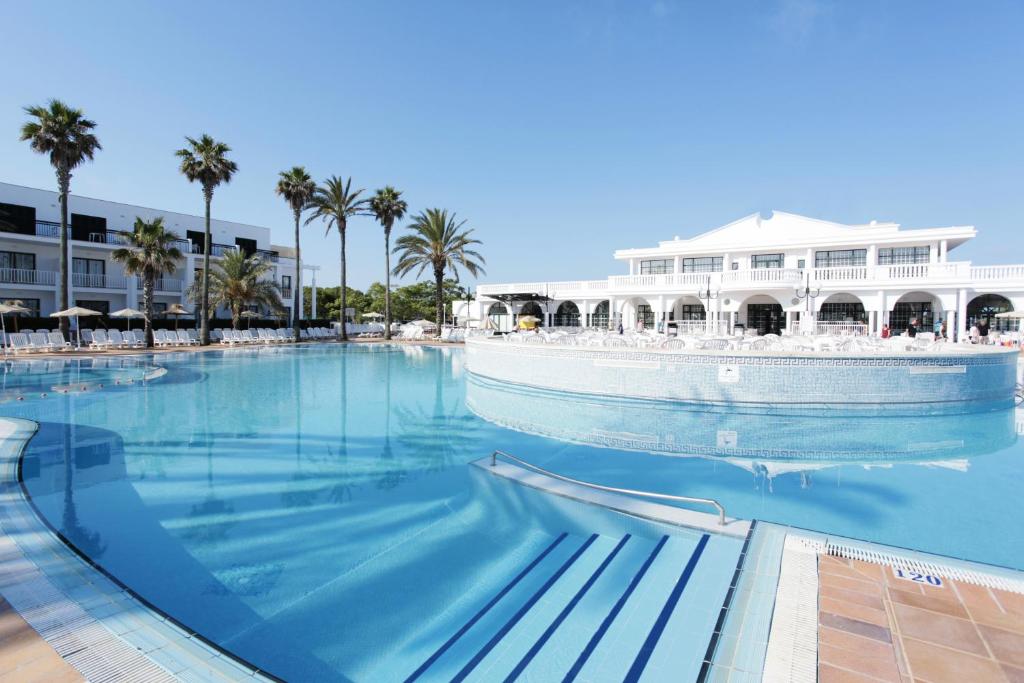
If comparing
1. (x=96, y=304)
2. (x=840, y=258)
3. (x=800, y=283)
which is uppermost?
(x=840, y=258)

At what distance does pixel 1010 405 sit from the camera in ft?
41.1

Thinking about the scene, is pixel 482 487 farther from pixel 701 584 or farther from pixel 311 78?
pixel 311 78

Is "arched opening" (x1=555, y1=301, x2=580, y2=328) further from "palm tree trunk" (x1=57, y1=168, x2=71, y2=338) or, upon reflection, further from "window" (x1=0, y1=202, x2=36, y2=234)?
"window" (x1=0, y1=202, x2=36, y2=234)

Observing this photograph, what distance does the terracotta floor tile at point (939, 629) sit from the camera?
7.89 ft

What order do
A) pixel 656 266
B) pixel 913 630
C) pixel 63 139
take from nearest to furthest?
pixel 913 630 < pixel 63 139 < pixel 656 266

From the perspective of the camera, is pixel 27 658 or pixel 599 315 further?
pixel 599 315

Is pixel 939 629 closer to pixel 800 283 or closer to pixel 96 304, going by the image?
pixel 800 283

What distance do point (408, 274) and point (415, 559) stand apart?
1136 inches

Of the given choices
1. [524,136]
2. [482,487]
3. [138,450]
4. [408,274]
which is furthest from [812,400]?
[408,274]

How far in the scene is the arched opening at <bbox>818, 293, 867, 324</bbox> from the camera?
25.6m

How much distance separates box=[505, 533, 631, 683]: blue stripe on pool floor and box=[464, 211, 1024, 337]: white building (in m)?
21.2

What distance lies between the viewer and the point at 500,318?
118ft

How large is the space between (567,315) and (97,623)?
3343 cm

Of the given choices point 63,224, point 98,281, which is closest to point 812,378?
point 63,224
